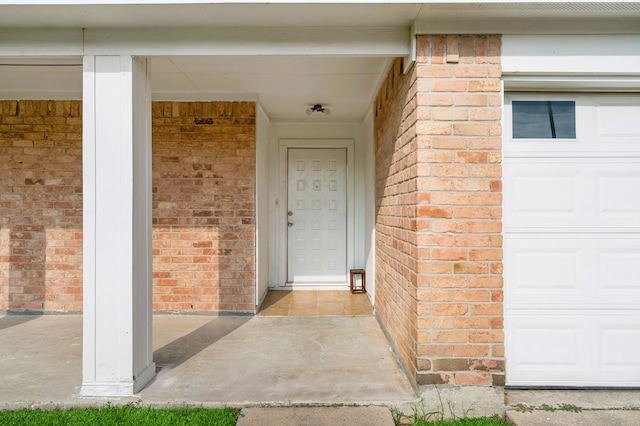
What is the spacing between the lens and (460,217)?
2441mm

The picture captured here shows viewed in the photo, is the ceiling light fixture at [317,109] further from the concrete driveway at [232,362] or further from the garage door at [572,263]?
the garage door at [572,263]

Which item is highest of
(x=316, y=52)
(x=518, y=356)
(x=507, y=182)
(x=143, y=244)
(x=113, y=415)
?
(x=316, y=52)

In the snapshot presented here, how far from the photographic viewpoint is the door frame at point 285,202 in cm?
578

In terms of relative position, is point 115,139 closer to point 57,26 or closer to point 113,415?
point 57,26

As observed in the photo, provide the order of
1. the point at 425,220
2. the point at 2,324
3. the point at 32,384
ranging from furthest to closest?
the point at 2,324 → the point at 32,384 → the point at 425,220

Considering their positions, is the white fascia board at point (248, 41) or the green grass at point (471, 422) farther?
the white fascia board at point (248, 41)

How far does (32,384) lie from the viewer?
2666mm

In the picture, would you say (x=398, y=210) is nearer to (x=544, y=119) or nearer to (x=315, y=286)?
(x=544, y=119)

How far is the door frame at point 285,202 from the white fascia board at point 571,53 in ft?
11.3

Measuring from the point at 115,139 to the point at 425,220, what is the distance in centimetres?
211

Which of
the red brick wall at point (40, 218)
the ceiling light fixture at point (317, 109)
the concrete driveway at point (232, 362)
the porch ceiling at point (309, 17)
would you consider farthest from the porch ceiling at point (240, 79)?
the concrete driveway at point (232, 362)

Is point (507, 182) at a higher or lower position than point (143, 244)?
higher

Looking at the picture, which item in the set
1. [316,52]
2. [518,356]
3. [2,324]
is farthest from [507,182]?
[2,324]

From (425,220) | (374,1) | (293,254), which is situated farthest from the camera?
(293,254)
